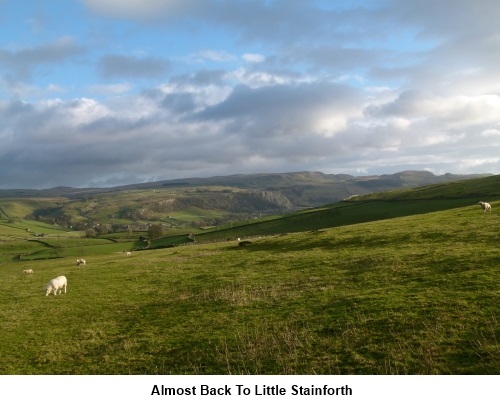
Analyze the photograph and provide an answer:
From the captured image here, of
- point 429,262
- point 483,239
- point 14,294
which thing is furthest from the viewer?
point 14,294

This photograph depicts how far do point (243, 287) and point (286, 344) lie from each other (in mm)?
11858

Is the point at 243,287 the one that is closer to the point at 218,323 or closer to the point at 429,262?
the point at 218,323

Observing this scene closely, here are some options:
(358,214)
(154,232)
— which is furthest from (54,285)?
(154,232)

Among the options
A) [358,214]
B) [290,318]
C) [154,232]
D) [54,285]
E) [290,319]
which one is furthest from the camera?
[154,232]

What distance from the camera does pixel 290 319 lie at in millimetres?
17969

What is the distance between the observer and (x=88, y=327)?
20.9 metres

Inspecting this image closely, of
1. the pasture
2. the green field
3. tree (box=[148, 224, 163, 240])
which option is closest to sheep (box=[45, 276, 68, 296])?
the pasture

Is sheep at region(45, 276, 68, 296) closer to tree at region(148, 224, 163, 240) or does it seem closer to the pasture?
the pasture

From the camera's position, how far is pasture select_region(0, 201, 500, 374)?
43.9 feet

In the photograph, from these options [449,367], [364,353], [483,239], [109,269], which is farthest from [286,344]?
[109,269]

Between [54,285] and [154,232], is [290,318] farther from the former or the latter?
[154,232]

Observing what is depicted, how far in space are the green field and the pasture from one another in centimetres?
7

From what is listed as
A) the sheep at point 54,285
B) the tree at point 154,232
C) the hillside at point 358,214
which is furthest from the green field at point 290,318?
the tree at point 154,232

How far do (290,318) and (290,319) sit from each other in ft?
0.57
